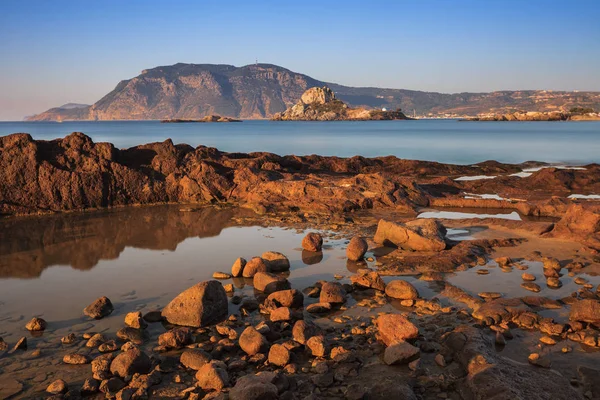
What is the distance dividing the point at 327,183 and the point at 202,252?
8845 mm

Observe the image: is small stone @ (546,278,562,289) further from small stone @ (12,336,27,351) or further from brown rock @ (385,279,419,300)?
small stone @ (12,336,27,351)

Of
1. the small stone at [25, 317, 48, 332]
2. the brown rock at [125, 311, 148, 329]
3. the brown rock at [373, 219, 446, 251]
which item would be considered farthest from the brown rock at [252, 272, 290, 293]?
the brown rock at [373, 219, 446, 251]

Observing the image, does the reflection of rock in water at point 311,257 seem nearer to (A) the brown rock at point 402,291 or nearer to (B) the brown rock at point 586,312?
(A) the brown rock at point 402,291

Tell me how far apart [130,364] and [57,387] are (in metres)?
0.97

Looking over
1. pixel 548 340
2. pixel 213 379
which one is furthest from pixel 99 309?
pixel 548 340

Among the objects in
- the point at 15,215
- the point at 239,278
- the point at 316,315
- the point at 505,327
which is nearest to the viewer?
the point at 505,327

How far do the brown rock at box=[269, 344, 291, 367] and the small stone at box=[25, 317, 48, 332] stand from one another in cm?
453

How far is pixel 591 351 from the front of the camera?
772cm

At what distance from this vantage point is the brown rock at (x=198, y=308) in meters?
8.85

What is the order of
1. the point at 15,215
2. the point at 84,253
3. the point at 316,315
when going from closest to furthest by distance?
the point at 316,315 < the point at 84,253 < the point at 15,215

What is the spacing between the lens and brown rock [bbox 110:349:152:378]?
6922 mm

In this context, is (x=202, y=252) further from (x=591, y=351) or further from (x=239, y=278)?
(x=591, y=351)

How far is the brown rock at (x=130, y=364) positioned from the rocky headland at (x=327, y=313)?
21 millimetres

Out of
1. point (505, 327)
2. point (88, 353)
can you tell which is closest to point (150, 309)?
point (88, 353)
